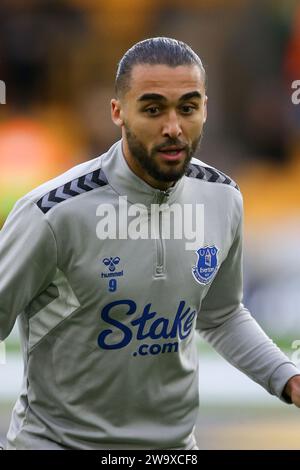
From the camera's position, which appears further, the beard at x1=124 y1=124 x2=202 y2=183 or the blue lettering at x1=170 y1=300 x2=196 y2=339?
the blue lettering at x1=170 y1=300 x2=196 y2=339

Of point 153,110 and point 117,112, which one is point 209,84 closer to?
point 117,112

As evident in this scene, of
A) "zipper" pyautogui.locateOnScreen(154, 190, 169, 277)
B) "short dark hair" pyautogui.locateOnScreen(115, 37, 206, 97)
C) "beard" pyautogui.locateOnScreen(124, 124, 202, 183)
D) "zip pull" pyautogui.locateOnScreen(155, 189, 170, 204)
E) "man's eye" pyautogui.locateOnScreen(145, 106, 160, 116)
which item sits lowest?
"zipper" pyautogui.locateOnScreen(154, 190, 169, 277)

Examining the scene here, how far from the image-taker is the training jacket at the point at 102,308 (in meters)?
3.56

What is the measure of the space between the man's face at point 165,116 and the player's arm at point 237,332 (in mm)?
557

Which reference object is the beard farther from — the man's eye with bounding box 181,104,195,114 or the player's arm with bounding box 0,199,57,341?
the player's arm with bounding box 0,199,57,341

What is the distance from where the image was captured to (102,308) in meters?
3.61

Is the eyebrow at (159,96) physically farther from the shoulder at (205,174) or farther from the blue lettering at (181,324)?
the blue lettering at (181,324)

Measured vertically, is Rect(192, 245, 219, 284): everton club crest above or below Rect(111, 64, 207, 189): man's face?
below

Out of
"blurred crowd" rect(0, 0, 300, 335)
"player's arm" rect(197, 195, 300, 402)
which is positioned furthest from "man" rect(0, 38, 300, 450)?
"blurred crowd" rect(0, 0, 300, 335)

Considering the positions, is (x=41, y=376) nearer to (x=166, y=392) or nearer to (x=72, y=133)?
(x=166, y=392)

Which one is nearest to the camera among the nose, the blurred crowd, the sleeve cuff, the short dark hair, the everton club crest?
the nose

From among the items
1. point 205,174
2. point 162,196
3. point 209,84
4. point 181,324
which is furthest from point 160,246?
point 209,84

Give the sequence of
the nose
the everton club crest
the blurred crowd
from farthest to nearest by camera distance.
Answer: the blurred crowd → the everton club crest → the nose

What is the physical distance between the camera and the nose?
136 inches
